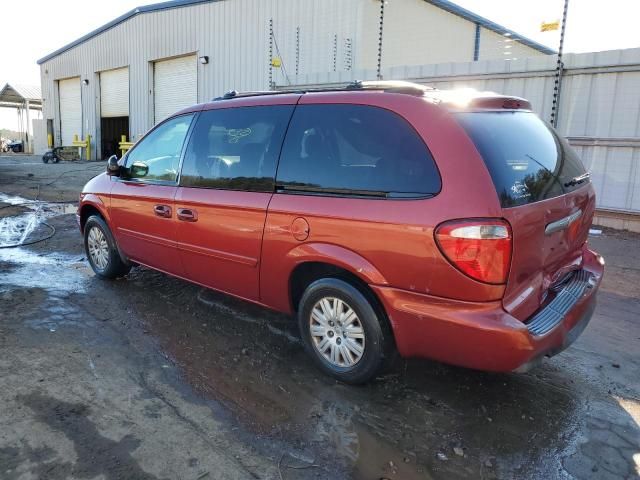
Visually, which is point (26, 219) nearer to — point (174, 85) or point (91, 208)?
point (91, 208)

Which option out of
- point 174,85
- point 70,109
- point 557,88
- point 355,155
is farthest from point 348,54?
point 70,109

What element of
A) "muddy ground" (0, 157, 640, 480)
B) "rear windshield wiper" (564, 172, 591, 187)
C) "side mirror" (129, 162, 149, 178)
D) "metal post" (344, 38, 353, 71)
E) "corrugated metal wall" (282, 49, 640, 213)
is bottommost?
"muddy ground" (0, 157, 640, 480)

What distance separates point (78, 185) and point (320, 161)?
13.4 metres

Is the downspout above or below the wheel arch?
above

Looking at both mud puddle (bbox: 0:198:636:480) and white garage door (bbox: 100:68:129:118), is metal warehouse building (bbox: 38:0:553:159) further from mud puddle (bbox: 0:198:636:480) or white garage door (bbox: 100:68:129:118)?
mud puddle (bbox: 0:198:636:480)

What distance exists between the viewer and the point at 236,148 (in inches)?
152

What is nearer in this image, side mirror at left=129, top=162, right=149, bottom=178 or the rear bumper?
the rear bumper

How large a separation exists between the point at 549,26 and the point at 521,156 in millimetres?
6114

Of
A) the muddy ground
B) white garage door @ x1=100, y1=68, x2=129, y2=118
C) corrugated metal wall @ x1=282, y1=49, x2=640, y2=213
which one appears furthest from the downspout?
the muddy ground

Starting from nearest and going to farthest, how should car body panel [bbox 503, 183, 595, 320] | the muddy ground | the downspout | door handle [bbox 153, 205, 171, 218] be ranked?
the muddy ground, car body panel [bbox 503, 183, 595, 320], door handle [bbox 153, 205, 171, 218], the downspout

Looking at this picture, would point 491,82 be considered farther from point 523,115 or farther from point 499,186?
point 499,186

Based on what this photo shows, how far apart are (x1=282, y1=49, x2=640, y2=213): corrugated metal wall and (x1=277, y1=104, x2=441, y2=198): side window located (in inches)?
246

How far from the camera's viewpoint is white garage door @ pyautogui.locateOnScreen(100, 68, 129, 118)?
23906 millimetres

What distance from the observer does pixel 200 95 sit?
19.1 m
